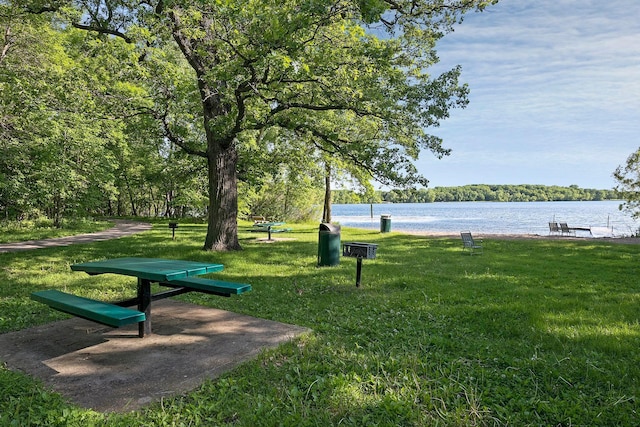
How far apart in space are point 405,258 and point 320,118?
4849mm

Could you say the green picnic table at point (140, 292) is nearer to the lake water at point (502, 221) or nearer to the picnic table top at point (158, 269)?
the picnic table top at point (158, 269)

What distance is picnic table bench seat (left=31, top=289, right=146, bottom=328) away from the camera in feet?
11.1

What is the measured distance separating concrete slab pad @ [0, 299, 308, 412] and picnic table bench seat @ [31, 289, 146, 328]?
42 cm

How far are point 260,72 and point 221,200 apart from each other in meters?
3.94

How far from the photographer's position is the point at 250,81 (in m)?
8.91

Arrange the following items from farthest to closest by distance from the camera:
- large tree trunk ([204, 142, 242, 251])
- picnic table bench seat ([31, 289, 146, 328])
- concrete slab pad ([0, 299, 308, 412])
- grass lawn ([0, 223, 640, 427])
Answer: large tree trunk ([204, 142, 242, 251]) → picnic table bench seat ([31, 289, 146, 328]) → concrete slab pad ([0, 299, 308, 412]) → grass lawn ([0, 223, 640, 427])

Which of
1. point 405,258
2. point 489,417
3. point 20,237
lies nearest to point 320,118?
point 405,258

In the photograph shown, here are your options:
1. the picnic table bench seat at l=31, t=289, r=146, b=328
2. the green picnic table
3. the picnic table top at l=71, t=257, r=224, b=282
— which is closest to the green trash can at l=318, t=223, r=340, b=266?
the green picnic table

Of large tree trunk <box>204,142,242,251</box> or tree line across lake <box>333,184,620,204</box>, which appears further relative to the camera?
tree line across lake <box>333,184,620,204</box>

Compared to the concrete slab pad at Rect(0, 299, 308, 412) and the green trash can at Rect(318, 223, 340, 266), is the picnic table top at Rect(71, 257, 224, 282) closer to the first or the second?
the concrete slab pad at Rect(0, 299, 308, 412)

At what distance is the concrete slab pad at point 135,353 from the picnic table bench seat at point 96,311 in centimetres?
42

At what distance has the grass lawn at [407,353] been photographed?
283 cm

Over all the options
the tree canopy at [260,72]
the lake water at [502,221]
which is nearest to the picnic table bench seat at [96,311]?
the tree canopy at [260,72]

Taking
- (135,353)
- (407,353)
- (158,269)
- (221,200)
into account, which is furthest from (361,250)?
(221,200)
